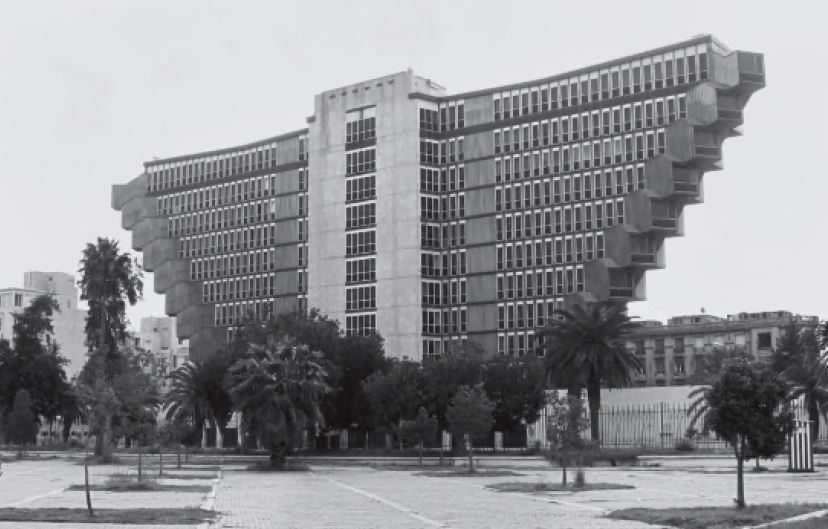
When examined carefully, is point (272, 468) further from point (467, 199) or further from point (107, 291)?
point (467, 199)

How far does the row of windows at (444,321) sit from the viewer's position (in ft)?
461

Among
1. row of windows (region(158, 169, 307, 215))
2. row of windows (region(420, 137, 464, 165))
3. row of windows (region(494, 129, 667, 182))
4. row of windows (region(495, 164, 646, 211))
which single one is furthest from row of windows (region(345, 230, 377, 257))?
row of windows (region(494, 129, 667, 182))

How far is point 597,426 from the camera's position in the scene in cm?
8619

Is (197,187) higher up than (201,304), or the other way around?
(197,187)

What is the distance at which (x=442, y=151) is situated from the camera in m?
144

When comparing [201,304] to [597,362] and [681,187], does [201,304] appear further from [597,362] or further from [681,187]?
[597,362]

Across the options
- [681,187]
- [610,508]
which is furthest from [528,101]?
[610,508]

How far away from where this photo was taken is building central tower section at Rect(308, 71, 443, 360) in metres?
141

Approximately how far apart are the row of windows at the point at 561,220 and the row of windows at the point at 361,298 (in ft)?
56.7

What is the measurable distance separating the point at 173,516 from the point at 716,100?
339 ft

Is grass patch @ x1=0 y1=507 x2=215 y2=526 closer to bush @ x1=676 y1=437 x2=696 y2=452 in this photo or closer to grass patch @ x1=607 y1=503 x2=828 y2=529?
grass patch @ x1=607 y1=503 x2=828 y2=529

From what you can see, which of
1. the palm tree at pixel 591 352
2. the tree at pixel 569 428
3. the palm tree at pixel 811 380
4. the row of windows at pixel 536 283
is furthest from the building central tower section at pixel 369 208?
the tree at pixel 569 428

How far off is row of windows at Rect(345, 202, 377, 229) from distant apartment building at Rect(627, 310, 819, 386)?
124 feet

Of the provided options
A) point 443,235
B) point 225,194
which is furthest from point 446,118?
point 225,194
